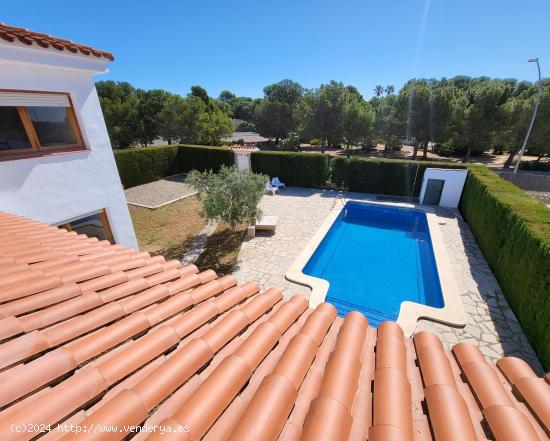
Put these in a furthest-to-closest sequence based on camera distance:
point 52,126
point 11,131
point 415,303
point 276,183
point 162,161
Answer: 1. point 162,161
2. point 276,183
3. point 415,303
4. point 52,126
5. point 11,131

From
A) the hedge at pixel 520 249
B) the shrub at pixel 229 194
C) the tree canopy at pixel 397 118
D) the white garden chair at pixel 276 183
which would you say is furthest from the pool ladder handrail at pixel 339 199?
the tree canopy at pixel 397 118

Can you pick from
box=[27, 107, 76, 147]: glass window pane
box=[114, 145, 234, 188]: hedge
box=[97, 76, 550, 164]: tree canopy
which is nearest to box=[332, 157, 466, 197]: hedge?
box=[114, 145, 234, 188]: hedge

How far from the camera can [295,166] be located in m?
21.1

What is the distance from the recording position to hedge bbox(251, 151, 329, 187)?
20375 millimetres

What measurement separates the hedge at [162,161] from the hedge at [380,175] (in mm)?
10507

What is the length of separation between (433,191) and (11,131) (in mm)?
20374

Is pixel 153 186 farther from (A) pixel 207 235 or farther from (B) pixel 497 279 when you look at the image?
(B) pixel 497 279

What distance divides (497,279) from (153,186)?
23.9 meters

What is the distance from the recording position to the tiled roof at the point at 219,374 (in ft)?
5.52

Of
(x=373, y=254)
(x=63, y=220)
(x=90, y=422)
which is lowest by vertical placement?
(x=373, y=254)

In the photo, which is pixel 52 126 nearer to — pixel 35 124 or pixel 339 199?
pixel 35 124

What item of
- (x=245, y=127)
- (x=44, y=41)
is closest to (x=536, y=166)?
(x=44, y=41)

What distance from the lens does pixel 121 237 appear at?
341 inches

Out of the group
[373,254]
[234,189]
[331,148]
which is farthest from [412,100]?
[234,189]
